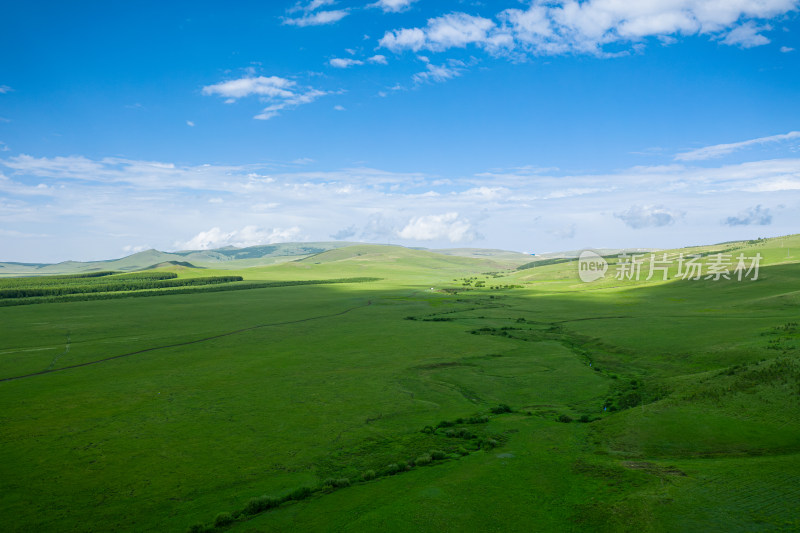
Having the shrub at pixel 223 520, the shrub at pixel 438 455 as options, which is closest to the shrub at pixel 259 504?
the shrub at pixel 223 520

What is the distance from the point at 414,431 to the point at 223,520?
1325 centimetres

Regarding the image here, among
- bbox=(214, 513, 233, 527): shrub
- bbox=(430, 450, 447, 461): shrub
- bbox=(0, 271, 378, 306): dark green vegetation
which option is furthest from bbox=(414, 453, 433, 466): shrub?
bbox=(0, 271, 378, 306): dark green vegetation

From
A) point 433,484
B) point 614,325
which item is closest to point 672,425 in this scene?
point 433,484

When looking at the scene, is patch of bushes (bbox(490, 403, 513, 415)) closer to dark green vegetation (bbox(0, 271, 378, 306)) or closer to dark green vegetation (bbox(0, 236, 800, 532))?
dark green vegetation (bbox(0, 236, 800, 532))

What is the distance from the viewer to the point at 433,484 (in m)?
19.9

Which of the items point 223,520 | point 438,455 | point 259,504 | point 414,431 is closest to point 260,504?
point 259,504

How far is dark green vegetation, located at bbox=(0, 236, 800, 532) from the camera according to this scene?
1734cm

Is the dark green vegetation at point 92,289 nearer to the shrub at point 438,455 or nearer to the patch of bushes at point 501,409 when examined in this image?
the patch of bushes at point 501,409

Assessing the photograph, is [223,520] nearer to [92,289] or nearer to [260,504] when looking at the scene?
[260,504]

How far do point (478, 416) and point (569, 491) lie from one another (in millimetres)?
12427

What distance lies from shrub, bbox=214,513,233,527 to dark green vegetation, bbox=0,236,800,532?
11cm

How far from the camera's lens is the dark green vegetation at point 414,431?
17344mm

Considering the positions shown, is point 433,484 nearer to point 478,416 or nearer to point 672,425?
point 478,416

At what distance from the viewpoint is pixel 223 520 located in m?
17.8
